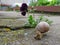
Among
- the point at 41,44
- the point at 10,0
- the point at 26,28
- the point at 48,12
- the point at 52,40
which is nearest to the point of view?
the point at 41,44

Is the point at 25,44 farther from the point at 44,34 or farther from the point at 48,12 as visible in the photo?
the point at 48,12

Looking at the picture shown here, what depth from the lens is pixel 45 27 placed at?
2.07m

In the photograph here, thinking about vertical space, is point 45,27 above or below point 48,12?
above

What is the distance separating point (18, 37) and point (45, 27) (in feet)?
0.95

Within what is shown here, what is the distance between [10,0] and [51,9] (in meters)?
5.94

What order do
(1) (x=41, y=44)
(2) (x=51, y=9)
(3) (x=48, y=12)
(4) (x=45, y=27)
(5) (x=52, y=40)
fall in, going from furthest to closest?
(3) (x=48, y=12)
(2) (x=51, y=9)
(4) (x=45, y=27)
(5) (x=52, y=40)
(1) (x=41, y=44)

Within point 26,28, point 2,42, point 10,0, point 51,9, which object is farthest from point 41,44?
point 10,0

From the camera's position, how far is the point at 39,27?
2.08 m

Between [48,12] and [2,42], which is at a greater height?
[2,42]

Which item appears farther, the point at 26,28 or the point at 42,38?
the point at 26,28

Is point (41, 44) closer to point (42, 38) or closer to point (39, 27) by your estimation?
point (42, 38)

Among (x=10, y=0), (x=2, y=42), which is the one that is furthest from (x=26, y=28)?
(x=10, y=0)

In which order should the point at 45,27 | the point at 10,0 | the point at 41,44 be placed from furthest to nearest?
the point at 10,0
the point at 45,27
the point at 41,44

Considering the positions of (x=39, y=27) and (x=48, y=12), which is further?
(x=48, y=12)
